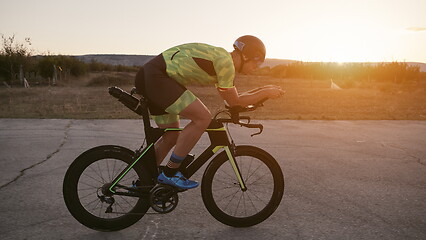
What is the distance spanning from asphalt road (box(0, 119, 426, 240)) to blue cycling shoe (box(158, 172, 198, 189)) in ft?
1.48

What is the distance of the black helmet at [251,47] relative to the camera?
139 inches

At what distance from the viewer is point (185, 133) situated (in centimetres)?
348

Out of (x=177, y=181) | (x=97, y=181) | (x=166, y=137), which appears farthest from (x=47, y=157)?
(x=177, y=181)

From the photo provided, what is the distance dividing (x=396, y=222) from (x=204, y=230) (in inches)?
74.7


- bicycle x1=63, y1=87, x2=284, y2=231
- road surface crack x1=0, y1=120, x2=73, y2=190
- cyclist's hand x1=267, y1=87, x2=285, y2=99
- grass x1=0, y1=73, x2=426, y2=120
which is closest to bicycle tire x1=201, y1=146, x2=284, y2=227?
bicycle x1=63, y1=87, x2=284, y2=231

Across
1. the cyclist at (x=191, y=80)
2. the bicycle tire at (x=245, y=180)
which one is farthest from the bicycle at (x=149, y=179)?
the cyclist at (x=191, y=80)

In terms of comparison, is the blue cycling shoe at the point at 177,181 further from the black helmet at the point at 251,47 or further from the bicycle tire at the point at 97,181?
the black helmet at the point at 251,47

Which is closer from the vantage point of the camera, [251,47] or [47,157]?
[251,47]

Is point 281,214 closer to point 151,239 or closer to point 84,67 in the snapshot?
point 151,239

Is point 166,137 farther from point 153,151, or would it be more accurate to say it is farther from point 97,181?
point 97,181

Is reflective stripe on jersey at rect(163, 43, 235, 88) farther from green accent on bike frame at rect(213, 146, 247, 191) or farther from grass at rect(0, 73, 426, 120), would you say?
grass at rect(0, 73, 426, 120)

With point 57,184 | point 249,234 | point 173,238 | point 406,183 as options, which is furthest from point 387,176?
point 57,184

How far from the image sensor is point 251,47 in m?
3.52

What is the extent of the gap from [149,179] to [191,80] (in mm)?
947
